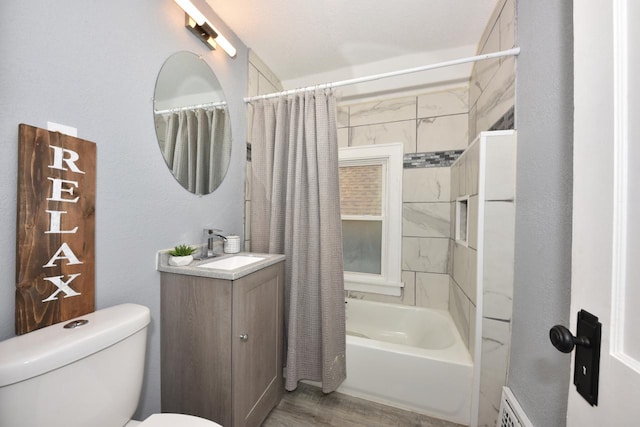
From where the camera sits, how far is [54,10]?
773mm

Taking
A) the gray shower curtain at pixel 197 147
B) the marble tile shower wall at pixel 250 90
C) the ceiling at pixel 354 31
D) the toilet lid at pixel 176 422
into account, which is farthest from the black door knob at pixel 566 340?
the ceiling at pixel 354 31

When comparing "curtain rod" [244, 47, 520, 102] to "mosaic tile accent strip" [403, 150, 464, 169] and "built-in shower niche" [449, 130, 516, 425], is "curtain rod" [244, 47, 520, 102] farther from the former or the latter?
"mosaic tile accent strip" [403, 150, 464, 169]

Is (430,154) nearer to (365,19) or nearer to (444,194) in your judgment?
(444,194)

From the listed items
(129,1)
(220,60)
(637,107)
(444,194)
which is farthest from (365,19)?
(637,107)

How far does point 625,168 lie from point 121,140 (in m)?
1.53

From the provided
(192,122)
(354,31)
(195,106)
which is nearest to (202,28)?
(195,106)

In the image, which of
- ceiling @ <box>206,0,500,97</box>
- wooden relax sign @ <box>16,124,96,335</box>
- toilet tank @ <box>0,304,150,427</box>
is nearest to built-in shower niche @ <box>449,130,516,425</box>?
ceiling @ <box>206,0,500,97</box>

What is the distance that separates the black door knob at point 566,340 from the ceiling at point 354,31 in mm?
1800

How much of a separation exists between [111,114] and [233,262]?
0.89 metres

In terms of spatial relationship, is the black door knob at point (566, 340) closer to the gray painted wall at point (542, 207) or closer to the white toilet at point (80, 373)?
the gray painted wall at point (542, 207)

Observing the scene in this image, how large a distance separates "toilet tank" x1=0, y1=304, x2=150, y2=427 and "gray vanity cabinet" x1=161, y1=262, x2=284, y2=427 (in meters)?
0.23

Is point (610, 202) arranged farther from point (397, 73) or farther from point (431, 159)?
point (431, 159)

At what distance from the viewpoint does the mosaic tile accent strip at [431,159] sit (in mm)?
2029

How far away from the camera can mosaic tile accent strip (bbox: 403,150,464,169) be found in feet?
6.66
